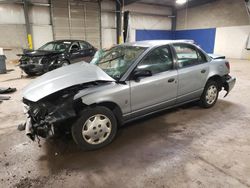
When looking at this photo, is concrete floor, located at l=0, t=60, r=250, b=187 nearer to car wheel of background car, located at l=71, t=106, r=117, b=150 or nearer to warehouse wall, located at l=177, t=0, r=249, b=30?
car wheel of background car, located at l=71, t=106, r=117, b=150

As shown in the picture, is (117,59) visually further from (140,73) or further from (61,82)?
(61,82)

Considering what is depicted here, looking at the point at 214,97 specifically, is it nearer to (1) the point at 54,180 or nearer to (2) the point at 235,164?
(2) the point at 235,164

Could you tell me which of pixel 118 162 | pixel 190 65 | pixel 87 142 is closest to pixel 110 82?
pixel 87 142

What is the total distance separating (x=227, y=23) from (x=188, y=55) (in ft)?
43.7

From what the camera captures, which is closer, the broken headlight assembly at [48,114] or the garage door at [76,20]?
the broken headlight assembly at [48,114]

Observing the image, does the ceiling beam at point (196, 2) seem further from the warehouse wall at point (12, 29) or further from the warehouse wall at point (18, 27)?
the warehouse wall at point (12, 29)

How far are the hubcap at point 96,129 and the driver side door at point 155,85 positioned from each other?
46 centimetres

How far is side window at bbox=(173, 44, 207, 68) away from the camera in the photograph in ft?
10.4

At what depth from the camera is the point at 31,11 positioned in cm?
1176

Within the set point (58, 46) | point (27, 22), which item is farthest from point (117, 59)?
point (27, 22)

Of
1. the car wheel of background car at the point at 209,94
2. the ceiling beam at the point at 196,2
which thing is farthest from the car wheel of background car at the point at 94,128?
the ceiling beam at the point at 196,2

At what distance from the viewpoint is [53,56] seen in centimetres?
712

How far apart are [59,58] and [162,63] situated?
5.34m

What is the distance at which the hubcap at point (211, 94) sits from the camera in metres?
3.63
